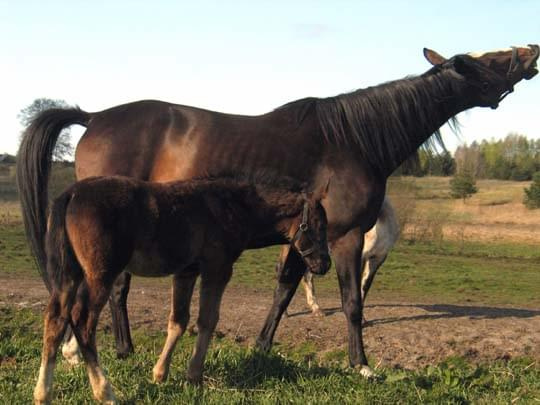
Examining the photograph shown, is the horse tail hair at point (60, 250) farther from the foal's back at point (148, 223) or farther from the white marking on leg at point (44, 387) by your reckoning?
the white marking on leg at point (44, 387)

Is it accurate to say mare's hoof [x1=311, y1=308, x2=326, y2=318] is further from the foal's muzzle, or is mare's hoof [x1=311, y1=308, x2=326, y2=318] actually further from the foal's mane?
the foal's muzzle

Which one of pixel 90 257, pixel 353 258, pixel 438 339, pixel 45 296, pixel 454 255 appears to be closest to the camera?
pixel 90 257

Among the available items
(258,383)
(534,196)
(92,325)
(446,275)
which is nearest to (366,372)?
(258,383)

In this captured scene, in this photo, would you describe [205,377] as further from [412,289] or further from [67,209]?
[412,289]

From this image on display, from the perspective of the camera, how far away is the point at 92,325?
13.9 feet

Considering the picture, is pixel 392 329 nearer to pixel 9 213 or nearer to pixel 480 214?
pixel 9 213

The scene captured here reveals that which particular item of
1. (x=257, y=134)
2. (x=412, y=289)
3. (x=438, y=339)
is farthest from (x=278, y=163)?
(x=412, y=289)

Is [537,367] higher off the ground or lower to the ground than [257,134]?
lower

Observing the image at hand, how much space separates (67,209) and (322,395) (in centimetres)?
207

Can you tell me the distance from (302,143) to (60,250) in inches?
108

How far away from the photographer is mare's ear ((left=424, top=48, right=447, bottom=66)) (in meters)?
6.93

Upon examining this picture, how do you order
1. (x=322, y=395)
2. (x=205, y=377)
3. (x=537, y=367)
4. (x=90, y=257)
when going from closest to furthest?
(x=90, y=257) → (x=322, y=395) → (x=205, y=377) → (x=537, y=367)

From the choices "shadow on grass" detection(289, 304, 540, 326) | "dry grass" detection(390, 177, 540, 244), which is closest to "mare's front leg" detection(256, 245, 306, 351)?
"shadow on grass" detection(289, 304, 540, 326)

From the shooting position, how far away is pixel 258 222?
5.10 meters
